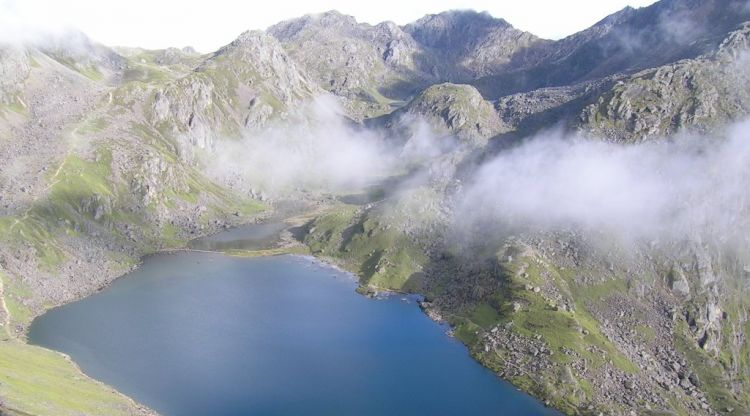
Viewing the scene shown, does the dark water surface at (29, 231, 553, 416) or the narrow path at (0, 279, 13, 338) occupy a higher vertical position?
the narrow path at (0, 279, 13, 338)

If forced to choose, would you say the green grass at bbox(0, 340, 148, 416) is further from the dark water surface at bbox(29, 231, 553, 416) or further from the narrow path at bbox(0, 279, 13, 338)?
the narrow path at bbox(0, 279, 13, 338)

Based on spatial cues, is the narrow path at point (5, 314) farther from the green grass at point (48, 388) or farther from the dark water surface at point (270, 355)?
the green grass at point (48, 388)

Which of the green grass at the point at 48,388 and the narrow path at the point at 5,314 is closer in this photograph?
the green grass at the point at 48,388

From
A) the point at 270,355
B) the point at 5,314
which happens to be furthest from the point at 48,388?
the point at 5,314

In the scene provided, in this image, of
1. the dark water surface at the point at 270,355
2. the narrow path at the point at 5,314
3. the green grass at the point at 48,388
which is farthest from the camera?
the narrow path at the point at 5,314

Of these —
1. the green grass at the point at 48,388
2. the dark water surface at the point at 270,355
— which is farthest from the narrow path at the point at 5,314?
the green grass at the point at 48,388

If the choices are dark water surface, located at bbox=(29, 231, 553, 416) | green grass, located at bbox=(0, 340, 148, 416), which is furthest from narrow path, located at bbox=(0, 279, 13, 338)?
green grass, located at bbox=(0, 340, 148, 416)
